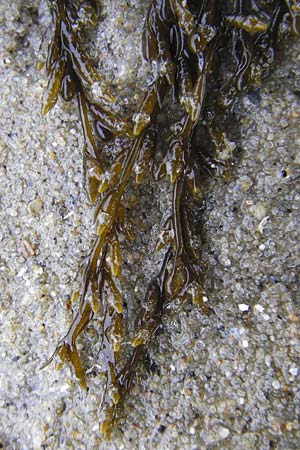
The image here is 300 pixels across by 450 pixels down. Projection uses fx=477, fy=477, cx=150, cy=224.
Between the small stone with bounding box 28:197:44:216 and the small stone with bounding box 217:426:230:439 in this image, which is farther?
the small stone with bounding box 28:197:44:216

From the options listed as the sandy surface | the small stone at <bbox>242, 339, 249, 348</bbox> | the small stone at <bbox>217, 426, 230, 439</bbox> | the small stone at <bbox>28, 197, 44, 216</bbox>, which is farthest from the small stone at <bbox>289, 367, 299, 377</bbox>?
the small stone at <bbox>28, 197, 44, 216</bbox>

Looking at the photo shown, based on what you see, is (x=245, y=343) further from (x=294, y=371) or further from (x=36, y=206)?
(x=36, y=206)

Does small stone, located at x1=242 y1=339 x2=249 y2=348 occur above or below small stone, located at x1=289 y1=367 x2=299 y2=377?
above

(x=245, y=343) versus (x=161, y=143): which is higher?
(x=161, y=143)

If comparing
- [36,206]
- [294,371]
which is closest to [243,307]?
[294,371]

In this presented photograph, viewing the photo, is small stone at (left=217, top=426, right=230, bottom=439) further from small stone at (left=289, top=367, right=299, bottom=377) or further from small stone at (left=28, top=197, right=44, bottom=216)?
small stone at (left=28, top=197, right=44, bottom=216)

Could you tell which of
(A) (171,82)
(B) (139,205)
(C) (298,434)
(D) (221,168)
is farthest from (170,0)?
(C) (298,434)

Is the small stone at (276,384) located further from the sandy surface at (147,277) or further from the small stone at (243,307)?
the small stone at (243,307)

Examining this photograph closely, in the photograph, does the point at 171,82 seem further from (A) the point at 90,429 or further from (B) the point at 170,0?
(A) the point at 90,429
